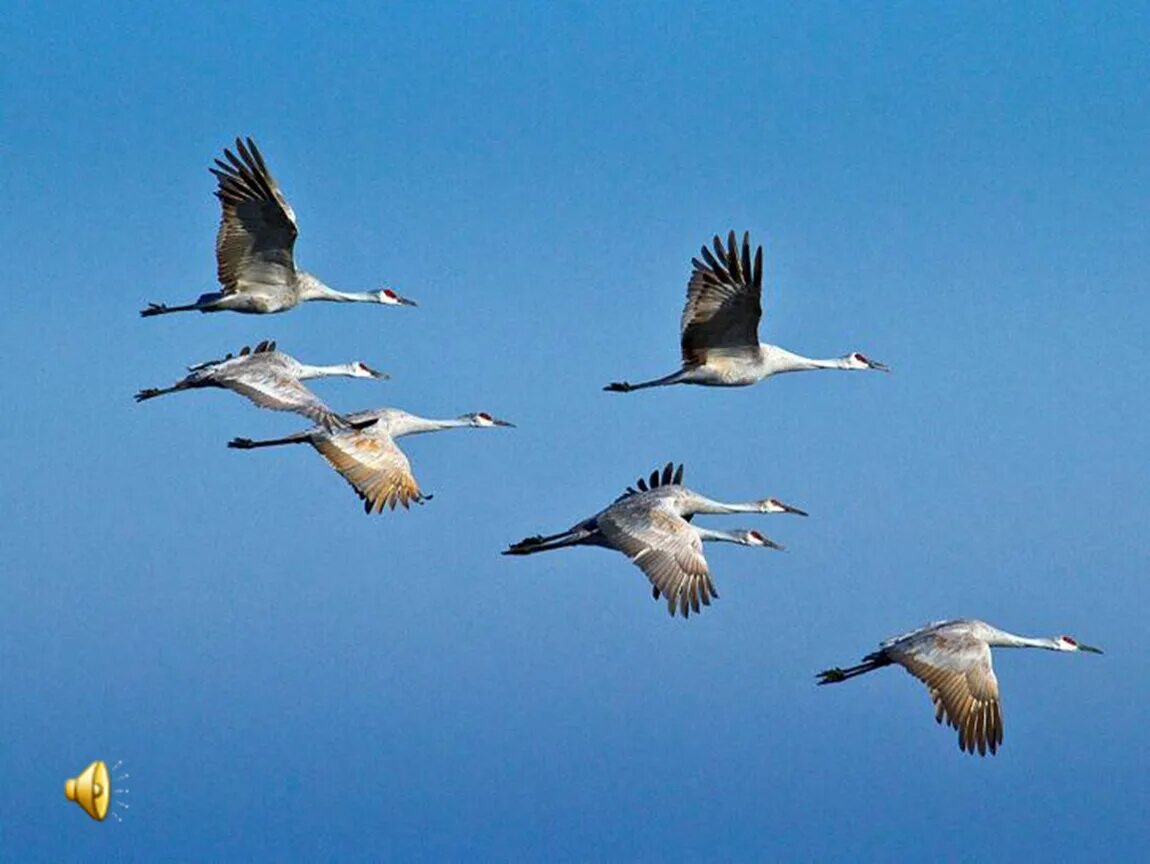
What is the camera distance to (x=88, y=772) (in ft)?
56.6

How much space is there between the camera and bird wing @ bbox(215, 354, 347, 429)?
71.4ft

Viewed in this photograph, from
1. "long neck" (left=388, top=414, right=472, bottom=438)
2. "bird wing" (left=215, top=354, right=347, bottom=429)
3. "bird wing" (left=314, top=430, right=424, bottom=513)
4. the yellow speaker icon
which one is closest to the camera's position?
the yellow speaker icon

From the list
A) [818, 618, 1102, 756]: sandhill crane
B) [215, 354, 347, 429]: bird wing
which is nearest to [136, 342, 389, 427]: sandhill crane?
[215, 354, 347, 429]: bird wing

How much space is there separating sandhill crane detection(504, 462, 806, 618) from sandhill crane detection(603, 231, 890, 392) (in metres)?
1.38

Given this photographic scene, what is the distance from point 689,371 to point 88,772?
8.96 meters

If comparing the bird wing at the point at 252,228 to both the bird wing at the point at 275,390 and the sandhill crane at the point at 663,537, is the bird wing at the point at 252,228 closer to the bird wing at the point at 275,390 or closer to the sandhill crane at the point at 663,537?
the bird wing at the point at 275,390

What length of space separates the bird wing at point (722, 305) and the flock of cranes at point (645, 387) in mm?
16

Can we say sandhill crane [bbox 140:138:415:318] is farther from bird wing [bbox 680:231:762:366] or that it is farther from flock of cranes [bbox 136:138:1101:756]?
bird wing [bbox 680:231:762:366]

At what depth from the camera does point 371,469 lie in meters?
23.8

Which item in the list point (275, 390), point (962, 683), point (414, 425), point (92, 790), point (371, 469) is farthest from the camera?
point (414, 425)

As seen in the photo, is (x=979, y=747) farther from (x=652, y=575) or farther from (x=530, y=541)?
(x=530, y=541)

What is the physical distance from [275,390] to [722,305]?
16.2 ft

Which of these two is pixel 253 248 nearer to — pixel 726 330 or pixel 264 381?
pixel 264 381

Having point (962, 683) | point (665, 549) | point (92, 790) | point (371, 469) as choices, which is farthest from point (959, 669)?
point (92, 790)
